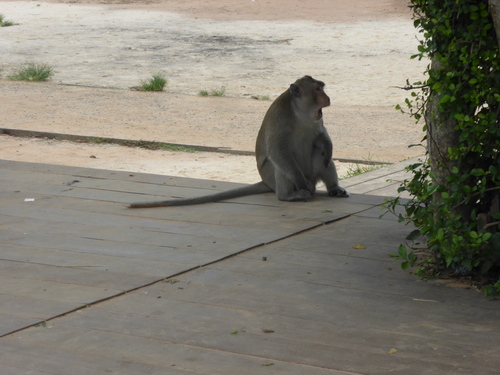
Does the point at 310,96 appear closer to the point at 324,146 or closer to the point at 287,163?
the point at 324,146

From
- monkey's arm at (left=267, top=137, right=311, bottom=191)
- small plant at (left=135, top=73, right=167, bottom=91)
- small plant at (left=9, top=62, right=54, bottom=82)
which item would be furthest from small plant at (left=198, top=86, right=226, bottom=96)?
monkey's arm at (left=267, top=137, right=311, bottom=191)

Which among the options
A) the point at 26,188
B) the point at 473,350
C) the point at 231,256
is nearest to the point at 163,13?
the point at 26,188

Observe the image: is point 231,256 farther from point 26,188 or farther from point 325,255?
point 26,188

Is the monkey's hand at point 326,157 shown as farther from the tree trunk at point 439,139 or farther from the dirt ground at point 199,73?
the tree trunk at point 439,139

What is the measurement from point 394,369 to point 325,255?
1.57 meters

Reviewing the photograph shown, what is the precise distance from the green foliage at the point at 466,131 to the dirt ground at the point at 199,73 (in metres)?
3.98

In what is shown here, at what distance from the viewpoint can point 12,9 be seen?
2497 cm

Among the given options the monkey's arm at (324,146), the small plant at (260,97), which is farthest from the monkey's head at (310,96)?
the small plant at (260,97)

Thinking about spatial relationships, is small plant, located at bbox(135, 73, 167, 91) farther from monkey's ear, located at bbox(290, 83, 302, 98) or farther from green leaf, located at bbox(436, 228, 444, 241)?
green leaf, located at bbox(436, 228, 444, 241)

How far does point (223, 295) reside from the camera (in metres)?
4.13

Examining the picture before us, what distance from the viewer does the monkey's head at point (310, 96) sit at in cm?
648

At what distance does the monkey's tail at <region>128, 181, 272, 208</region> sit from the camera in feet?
19.4

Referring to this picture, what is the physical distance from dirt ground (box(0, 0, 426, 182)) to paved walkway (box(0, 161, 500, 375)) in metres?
2.63

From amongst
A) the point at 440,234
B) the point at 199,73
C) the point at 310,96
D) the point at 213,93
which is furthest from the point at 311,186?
the point at 199,73
